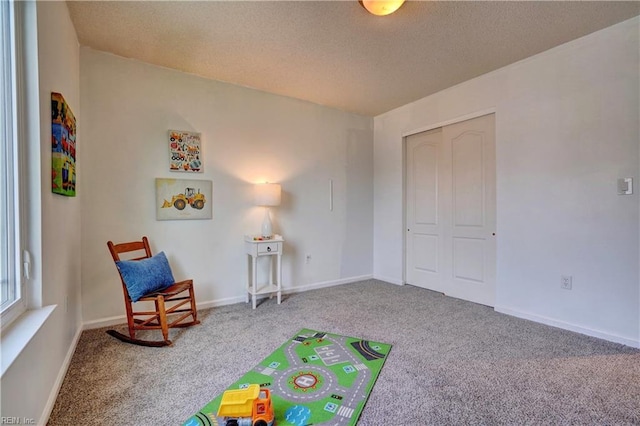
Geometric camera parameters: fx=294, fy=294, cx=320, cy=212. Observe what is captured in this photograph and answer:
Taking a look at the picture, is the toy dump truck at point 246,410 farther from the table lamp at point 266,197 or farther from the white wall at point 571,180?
the white wall at point 571,180

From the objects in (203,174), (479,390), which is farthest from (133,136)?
(479,390)

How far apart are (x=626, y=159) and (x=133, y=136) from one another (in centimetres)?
423

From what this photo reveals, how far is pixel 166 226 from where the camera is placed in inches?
117

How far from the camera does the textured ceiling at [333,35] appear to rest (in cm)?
210

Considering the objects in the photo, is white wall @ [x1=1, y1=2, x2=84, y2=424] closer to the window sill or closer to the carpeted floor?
the window sill

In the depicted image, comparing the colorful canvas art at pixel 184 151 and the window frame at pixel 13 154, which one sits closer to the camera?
the window frame at pixel 13 154

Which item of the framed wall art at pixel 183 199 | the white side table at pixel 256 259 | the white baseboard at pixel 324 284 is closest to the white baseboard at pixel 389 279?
the white baseboard at pixel 324 284

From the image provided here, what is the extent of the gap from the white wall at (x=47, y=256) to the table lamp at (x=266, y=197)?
1.61 m

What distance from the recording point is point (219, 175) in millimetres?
3266

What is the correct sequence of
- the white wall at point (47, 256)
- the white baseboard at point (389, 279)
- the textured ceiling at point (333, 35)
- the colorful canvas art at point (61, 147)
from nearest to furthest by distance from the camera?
the white wall at point (47, 256), the colorful canvas art at point (61, 147), the textured ceiling at point (333, 35), the white baseboard at point (389, 279)

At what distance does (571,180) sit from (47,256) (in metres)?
3.88

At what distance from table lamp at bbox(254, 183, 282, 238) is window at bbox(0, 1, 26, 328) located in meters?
2.05

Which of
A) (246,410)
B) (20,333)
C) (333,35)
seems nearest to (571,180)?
(333,35)

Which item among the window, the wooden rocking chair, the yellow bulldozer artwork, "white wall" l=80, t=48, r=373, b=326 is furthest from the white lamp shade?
the window
